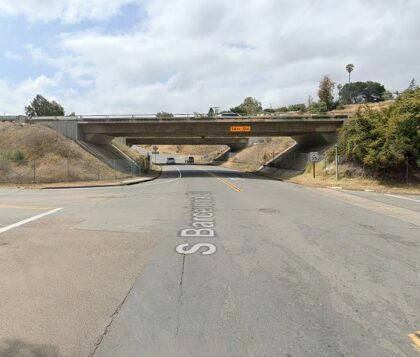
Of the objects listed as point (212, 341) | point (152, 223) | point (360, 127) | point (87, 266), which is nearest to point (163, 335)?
point (212, 341)

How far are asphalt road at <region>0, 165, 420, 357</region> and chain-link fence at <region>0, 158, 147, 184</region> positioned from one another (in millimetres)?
21357

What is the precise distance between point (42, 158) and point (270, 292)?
33.5 meters

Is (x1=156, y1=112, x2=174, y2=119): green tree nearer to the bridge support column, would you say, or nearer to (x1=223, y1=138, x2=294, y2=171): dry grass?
(x1=223, y1=138, x2=294, y2=171): dry grass

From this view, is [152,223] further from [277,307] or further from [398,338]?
[398,338]

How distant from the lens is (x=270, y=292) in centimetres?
579

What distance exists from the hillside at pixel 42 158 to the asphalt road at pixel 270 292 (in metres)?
21.9

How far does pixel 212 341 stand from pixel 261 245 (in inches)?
188

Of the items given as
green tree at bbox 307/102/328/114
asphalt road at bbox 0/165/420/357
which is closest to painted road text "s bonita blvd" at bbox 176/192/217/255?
asphalt road at bbox 0/165/420/357

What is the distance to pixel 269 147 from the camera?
6538 cm

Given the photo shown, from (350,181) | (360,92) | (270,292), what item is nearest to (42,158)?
(350,181)

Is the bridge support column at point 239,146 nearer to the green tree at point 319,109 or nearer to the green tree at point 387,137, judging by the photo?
the green tree at point 319,109

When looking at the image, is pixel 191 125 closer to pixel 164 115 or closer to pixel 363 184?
pixel 164 115

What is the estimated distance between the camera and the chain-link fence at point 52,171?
31406 mm

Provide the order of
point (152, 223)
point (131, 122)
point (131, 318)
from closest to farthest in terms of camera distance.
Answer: point (131, 318) → point (152, 223) → point (131, 122)
